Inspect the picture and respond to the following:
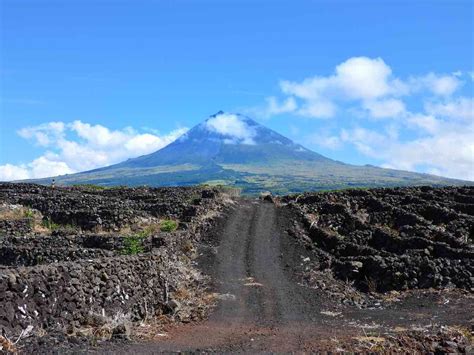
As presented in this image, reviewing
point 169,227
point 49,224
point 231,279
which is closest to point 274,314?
point 231,279

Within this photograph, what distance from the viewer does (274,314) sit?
1994cm

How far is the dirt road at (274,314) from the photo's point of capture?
16.0m

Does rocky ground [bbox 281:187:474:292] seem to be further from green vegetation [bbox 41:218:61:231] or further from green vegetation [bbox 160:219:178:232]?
green vegetation [bbox 41:218:61:231]

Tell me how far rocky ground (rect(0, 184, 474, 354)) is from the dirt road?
2.4 inches

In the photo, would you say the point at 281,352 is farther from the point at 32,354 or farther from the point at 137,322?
the point at 32,354

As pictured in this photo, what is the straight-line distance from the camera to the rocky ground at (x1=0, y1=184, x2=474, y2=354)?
1529cm

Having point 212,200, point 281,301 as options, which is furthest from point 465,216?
point 281,301

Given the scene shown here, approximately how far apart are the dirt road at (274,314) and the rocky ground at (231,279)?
0.06 metres

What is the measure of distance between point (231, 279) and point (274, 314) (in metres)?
5.36

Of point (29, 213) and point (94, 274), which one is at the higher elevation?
point (29, 213)

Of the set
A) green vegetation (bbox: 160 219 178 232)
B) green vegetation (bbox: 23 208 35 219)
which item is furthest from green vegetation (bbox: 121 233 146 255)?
green vegetation (bbox: 23 208 35 219)

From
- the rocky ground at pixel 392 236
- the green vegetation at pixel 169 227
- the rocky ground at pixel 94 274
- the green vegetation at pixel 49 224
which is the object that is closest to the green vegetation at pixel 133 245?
the rocky ground at pixel 94 274

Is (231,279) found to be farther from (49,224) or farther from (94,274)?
(49,224)

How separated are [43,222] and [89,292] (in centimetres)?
1918
